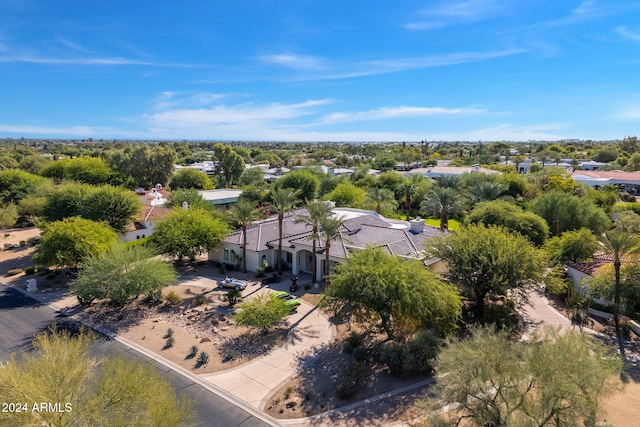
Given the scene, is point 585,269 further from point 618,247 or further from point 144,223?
point 144,223

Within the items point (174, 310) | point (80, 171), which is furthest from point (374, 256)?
point (80, 171)

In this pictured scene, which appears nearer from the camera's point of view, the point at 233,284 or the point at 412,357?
the point at 412,357

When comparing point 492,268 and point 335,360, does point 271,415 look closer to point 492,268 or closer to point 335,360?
point 335,360

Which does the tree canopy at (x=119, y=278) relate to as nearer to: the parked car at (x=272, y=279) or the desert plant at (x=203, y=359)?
the parked car at (x=272, y=279)

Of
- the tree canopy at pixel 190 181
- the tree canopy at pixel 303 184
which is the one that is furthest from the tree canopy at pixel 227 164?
the tree canopy at pixel 303 184

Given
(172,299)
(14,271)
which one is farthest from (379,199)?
(14,271)

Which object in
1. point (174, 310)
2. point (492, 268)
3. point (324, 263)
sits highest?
point (492, 268)

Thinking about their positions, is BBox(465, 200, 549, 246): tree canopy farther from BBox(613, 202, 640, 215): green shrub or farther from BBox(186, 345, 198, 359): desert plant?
BBox(186, 345, 198, 359): desert plant
